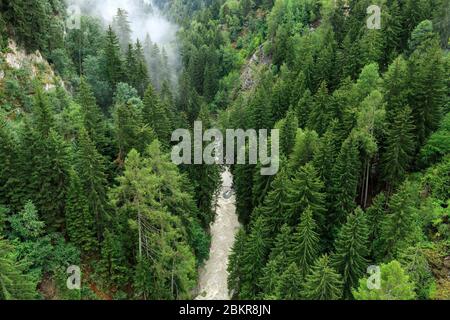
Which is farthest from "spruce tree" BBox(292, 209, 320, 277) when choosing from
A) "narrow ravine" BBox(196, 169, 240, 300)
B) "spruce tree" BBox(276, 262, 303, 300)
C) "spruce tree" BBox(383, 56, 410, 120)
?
"spruce tree" BBox(383, 56, 410, 120)

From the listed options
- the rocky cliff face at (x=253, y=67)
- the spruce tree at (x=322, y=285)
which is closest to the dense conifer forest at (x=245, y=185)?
the spruce tree at (x=322, y=285)

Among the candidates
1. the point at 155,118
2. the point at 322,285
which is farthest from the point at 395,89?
the point at 155,118

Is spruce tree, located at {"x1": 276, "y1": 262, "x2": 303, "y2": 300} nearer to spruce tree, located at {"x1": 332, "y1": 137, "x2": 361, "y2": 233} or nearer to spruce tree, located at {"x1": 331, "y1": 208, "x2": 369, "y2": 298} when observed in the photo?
spruce tree, located at {"x1": 331, "y1": 208, "x2": 369, "y2": 298}

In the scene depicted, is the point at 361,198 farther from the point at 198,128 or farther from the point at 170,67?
the point at 170,67

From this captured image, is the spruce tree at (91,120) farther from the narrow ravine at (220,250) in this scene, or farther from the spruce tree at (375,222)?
the spruce tree at (375,222)

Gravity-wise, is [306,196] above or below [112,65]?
below

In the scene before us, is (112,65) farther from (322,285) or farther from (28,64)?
(322,285)
